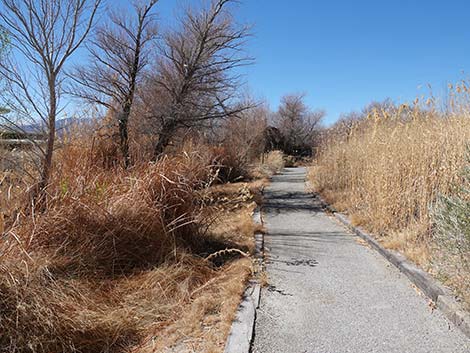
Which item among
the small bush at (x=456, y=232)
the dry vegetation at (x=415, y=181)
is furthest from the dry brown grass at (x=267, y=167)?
the small bush at (x=456, y=232)

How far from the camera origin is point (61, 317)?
2484 millimetres

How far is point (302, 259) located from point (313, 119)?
36110 millimetres

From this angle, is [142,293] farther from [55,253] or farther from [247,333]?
[247,333]

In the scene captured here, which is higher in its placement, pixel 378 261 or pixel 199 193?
pixel 199 193

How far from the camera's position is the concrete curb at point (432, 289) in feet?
8.87

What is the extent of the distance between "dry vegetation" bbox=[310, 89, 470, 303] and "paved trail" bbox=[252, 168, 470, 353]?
16.7 inches

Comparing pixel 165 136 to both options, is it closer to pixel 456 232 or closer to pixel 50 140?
pixel 50 140

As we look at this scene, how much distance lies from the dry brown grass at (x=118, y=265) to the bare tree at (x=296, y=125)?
28701 mm

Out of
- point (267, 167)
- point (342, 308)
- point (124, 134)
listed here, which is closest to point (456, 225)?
point (342, 308)

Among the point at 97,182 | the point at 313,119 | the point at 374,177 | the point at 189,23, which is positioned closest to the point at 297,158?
the point at 313,119

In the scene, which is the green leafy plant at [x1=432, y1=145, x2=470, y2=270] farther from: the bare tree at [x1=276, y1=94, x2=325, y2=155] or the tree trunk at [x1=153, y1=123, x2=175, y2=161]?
the bare tree at [x1=276, y1=94, x2=325, y2=155]

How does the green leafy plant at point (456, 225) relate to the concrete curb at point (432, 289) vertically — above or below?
above

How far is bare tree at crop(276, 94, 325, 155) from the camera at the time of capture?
3400 cm

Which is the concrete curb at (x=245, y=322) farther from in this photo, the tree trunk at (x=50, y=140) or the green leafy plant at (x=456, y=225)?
the tree trunk at (x=50, y=140)
